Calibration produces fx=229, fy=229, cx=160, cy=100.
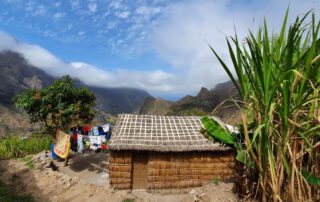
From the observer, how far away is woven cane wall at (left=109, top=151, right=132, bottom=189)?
27.9ft

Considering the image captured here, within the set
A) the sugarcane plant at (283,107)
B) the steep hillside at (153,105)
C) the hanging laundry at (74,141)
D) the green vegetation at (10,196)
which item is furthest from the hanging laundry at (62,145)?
the steep hillside at (153,105)

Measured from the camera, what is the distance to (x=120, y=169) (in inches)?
337

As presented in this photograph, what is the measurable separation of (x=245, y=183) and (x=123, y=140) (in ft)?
17.6

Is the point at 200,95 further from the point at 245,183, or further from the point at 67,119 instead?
the point at 245,183

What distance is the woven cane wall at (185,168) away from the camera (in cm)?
852

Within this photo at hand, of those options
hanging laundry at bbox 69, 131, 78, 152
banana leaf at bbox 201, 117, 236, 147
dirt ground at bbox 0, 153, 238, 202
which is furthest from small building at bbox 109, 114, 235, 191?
banana leaf at bbox 201, 117, 236, 147

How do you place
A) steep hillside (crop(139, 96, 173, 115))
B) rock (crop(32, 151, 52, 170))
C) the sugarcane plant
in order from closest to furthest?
the sugarcane plant
rock (crop(32, 151, 52, 170))
steep hillside (crop(139, 96, 173, 115))

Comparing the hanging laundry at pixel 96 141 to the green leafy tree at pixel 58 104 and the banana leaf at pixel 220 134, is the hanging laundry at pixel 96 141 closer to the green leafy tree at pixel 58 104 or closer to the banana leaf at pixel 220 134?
the green leafy tree at pixel 58 104

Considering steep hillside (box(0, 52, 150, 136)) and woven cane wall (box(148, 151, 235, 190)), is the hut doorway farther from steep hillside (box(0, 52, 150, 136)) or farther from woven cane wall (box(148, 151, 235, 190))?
steep hillside (box(0, 52, 150, 136))

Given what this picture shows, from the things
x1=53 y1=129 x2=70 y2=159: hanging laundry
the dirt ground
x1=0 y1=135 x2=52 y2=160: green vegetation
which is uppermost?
x1=53 y1=129 x2=70 y2=159: hanging laundry

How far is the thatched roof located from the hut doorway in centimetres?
64

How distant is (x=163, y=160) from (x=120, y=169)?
5.40 ft

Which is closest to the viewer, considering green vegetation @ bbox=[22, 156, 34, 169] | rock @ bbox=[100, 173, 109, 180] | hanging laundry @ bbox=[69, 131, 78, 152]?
rock @ bbox=[100, 173, 109, 180]

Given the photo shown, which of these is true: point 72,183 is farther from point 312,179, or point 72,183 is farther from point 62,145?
point 312,179
